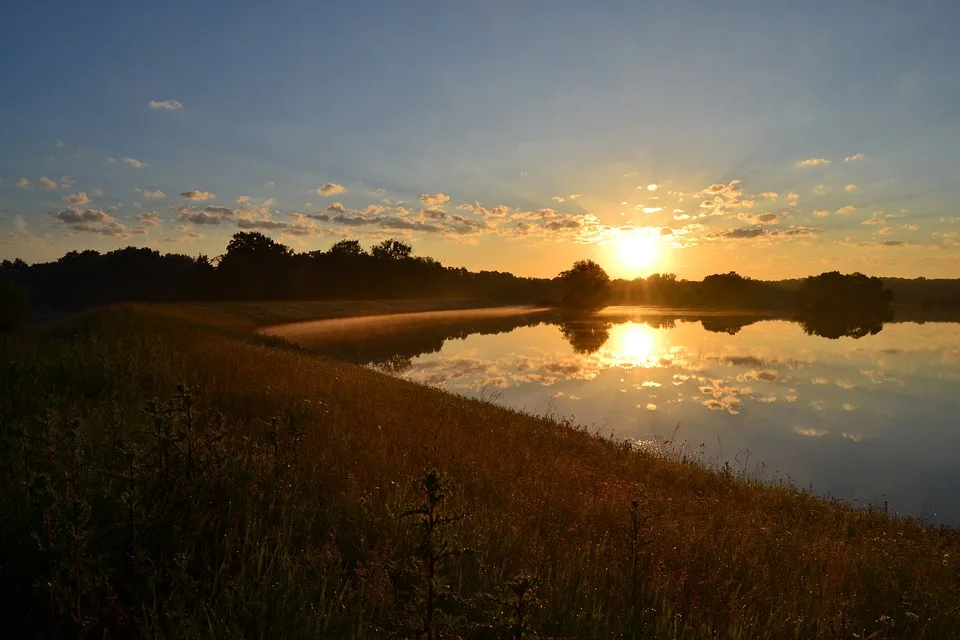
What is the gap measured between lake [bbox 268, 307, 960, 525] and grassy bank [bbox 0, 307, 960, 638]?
4641 mm

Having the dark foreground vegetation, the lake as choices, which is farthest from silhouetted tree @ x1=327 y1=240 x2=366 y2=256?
the lake

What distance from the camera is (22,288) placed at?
36688mm

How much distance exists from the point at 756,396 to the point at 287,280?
2932 inches

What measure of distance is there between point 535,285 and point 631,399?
157730 millimetres

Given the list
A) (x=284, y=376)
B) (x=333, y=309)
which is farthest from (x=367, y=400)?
(x=333, y=309)

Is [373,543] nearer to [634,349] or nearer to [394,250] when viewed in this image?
[634,349]

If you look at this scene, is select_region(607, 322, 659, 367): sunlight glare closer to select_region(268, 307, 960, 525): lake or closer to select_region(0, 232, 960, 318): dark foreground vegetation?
select_region(268, 307, 960, 525): lake

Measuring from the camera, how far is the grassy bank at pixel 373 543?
10.4ft

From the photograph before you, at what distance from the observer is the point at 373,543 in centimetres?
454

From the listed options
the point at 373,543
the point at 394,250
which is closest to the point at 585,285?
the point at 394,250

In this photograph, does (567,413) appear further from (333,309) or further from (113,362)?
(333,309)

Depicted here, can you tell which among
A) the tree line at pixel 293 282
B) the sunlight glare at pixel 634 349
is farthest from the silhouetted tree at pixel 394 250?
the sunlight glare at pixel 634 349

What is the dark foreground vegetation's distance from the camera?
3054 inches

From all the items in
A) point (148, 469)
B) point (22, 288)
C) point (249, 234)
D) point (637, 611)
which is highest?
point (249, 234)
